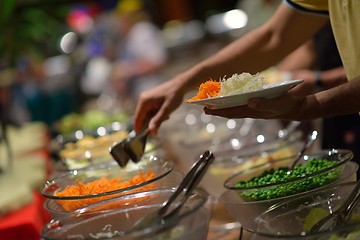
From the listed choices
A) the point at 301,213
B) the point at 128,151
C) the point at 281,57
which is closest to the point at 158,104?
the point at 128,151

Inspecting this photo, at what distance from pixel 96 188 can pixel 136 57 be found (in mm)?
4541

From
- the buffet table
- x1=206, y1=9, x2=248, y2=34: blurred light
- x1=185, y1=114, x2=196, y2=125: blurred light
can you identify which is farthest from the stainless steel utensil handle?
x1=206, y1=9, x2=248, y2=34: blurred light

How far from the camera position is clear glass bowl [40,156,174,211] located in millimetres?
1451

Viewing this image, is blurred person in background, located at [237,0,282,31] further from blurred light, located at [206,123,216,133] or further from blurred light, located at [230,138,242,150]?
blurred light, located at [230,138,242,150]

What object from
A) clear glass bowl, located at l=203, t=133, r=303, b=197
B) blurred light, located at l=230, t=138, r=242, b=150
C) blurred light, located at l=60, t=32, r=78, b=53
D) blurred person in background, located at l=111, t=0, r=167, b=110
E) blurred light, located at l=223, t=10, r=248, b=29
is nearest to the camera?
clear glass bowl, located at l=203, t=133, r=303, b=197

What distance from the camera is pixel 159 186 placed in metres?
1.43

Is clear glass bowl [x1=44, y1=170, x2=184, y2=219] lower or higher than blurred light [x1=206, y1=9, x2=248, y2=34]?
higher

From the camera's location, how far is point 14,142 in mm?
3633

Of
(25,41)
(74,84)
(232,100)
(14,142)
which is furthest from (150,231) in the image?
(74,84)

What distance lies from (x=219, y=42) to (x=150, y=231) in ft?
17.1

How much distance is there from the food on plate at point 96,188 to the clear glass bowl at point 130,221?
0.22 feet

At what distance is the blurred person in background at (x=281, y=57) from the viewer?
1294 mm

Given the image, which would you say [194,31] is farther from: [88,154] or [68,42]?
[88,154]

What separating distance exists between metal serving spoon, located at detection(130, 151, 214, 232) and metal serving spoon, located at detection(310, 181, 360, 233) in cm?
23
